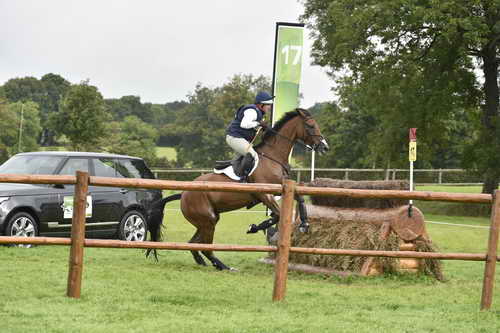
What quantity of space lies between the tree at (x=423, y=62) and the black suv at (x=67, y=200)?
18077mm

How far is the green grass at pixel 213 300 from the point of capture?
23.8 feet

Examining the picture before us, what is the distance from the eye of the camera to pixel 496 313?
861 cm

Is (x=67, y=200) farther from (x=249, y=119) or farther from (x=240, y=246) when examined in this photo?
(x=240, y=246)

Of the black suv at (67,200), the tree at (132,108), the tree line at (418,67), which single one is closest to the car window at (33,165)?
the black suv at (67,200)

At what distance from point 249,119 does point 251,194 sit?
44.0 inches

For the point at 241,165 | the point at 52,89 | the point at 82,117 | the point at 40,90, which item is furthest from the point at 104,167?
the point at 40,90

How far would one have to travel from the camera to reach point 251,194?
12.3 m

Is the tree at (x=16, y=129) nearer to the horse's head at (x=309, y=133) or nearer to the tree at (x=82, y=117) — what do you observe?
the tree at (x=82, y=117)

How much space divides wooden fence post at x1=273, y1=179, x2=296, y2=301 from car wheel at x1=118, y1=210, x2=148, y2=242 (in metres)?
7.13

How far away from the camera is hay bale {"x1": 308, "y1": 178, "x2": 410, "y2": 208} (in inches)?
475

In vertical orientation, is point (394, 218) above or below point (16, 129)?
below

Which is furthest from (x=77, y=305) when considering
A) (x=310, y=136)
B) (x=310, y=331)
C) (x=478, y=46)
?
→ (x=478, y=46)

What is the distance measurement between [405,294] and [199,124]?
251ft

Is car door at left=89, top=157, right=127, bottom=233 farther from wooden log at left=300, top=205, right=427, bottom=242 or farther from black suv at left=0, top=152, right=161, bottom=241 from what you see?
wooden log at left=300, top=205, right=427, bottom=242
